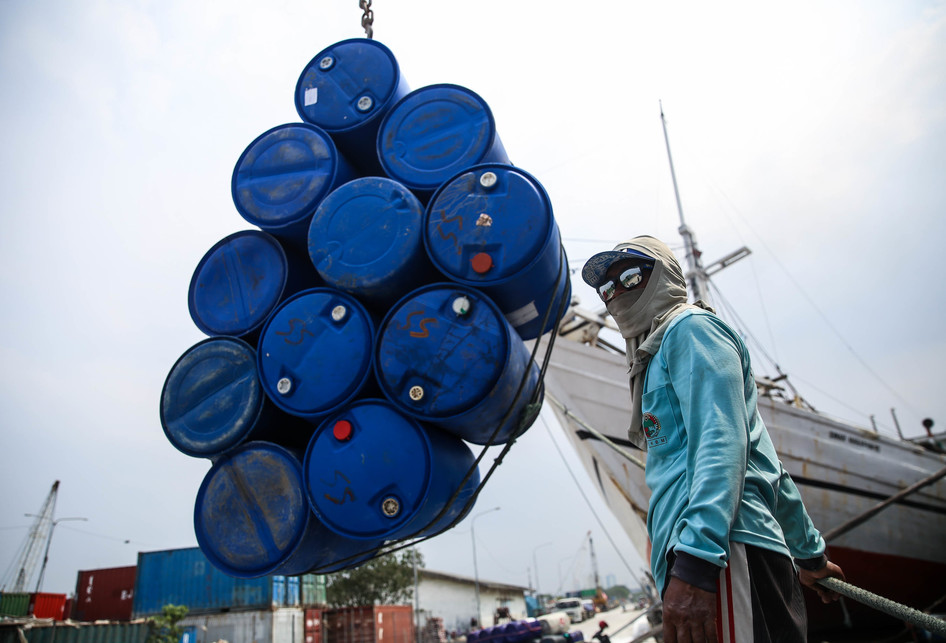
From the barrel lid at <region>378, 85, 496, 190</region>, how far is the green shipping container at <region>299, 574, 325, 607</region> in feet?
80.2

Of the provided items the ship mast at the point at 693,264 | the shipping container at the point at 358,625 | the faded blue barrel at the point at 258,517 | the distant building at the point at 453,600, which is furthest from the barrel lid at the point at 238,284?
the distant building at the point at 453,600

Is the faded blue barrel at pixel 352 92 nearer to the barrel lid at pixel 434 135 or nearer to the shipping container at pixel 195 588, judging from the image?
the barrel lid at pixel 434 135

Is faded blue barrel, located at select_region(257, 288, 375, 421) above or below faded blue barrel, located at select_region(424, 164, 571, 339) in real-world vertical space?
below

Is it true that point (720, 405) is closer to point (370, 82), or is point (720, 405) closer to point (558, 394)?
point (370, 82)

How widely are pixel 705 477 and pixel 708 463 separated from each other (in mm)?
35

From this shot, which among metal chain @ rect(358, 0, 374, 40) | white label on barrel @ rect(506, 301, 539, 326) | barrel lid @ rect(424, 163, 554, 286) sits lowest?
white label on barrel @ rect(506, 301, 539, 326)

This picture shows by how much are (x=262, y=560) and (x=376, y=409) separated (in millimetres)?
882

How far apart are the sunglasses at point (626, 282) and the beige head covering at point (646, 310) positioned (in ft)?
0.09

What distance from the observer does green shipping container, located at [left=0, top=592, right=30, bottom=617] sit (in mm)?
21297

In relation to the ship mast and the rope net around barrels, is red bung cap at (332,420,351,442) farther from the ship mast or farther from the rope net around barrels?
the ship mast

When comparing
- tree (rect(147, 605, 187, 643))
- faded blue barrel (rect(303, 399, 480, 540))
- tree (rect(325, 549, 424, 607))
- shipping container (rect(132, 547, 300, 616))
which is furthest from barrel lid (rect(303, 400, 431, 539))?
tree (rect(325, 549, 424, 607))

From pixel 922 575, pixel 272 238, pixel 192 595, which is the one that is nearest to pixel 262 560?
pixel 272 238

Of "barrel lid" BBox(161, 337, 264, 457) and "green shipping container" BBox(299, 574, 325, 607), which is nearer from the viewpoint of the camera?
"barrel lid" BBox(161, 337, 264, 457)

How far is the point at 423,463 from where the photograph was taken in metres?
2.51
